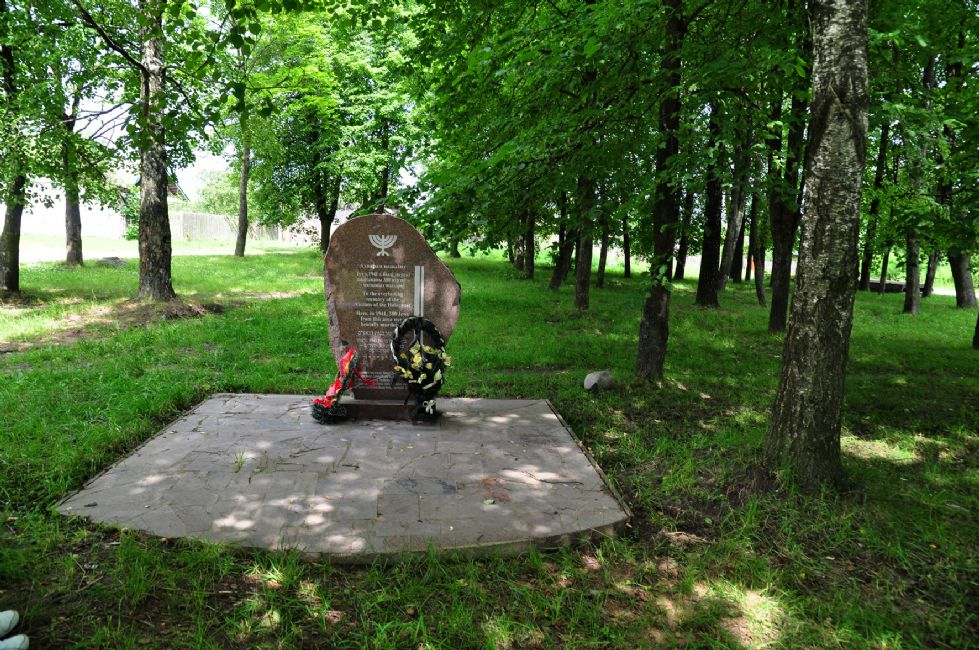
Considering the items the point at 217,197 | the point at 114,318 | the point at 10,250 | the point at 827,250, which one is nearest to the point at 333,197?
the point at 10,250

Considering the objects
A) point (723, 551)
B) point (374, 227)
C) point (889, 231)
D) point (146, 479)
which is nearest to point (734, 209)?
point (889, 231)

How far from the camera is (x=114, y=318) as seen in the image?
1012 centimetres

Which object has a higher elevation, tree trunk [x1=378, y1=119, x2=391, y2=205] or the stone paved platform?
tree trunk [x1=378, y1=119, x2=391, y2=205]

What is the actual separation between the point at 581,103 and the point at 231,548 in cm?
518

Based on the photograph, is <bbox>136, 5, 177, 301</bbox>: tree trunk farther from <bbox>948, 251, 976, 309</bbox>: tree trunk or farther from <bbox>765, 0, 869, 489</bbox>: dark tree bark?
<bbox>948, 251, 976, 309</bbox>: tree trunk

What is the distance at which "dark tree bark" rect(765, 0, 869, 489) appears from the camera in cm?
379

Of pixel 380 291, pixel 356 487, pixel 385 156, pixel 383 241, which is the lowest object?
pixel 356 487


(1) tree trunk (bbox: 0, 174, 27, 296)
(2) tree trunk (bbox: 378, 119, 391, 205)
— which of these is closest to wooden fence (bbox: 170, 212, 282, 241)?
(2) tree trunk (bbox: 378, 119, 391, 205)

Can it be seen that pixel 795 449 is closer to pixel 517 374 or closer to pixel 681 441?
pixel 681 441

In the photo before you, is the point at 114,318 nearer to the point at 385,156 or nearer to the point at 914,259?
the point at 385,156

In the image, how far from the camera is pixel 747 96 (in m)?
6.30

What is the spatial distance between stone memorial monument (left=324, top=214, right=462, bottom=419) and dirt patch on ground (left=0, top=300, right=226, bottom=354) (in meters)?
5.19

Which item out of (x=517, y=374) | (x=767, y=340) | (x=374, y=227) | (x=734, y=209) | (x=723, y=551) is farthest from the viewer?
(x=734, y=209)

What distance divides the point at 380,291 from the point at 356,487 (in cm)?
238
